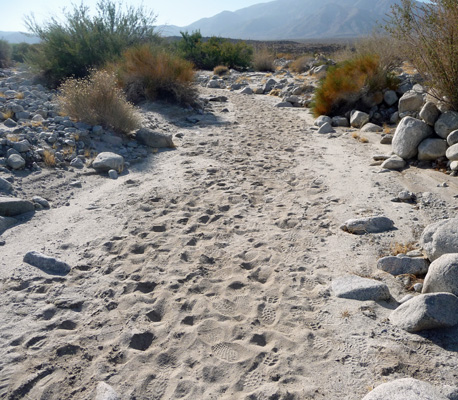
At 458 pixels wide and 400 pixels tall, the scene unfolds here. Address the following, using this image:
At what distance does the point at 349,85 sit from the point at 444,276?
22.4 ft

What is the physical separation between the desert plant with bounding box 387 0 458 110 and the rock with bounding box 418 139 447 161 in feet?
1.89

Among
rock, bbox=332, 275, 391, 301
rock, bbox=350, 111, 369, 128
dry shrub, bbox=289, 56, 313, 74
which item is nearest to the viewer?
rock, bbox=332, 275, 391, 301

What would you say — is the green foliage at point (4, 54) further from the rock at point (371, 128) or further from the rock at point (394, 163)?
the rock at point (394, 163)

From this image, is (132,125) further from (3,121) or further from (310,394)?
(310,394)

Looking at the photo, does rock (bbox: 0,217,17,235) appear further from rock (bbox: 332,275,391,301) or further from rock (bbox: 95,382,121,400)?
rock (bbox: 332,275,391,301)

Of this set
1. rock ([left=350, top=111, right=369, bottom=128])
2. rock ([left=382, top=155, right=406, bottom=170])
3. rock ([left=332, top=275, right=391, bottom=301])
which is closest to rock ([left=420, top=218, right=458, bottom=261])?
rock ([left=332, top=275, right=391, bottom=301])

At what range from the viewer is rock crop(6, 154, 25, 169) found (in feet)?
17.7

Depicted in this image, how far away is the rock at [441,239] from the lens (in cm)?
314

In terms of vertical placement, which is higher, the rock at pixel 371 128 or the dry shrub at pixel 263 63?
the dry shrub at pixel 263 63

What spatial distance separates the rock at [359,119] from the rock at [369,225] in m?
4.66

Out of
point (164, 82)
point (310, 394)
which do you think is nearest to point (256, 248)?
point (310, 394)

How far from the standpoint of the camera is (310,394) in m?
2.25

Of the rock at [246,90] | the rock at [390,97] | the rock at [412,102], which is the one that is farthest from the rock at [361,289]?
the rock at [246,90]

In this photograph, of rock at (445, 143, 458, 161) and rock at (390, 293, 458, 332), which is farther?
rock at (445, 143, 458, 161)
